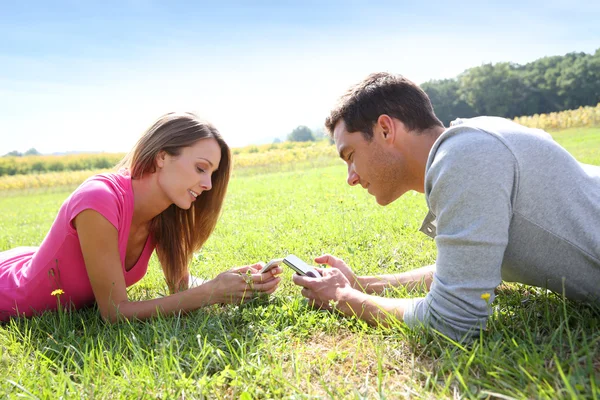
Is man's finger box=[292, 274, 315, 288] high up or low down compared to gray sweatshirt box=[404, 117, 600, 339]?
down

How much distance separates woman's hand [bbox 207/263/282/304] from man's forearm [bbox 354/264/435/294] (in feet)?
2.09

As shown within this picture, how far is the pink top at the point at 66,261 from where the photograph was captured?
2941mm

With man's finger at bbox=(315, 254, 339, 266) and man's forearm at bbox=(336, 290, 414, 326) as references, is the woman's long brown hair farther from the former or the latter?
man's forearm at bbox=(336, 290, 414, 326)

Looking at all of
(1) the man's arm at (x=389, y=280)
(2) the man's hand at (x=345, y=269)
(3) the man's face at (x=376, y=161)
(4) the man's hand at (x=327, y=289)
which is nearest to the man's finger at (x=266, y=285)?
(4) the man's hand at (x=327, y=289)

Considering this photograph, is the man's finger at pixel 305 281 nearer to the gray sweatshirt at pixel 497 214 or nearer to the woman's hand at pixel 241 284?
the woman's hand at pixel 241 284

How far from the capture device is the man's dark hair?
2725mm

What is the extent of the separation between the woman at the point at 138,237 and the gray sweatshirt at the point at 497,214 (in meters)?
1.49

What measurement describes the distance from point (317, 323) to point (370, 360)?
59 centimetres

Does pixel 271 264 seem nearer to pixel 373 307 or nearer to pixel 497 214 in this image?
pixel 373 307

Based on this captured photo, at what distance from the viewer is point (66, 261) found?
318cm

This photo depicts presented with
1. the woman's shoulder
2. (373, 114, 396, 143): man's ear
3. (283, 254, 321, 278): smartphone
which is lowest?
(283, 254, 321, 278): smartphone

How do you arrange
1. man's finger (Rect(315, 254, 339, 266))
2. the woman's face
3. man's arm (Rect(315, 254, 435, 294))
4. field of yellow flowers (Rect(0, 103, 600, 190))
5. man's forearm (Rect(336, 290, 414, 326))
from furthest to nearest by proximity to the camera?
field of yellow flowers (Rect(0, 103, 600, 190))
man's finger (Rect(315, 254, 339, 266))
the woman's face
man's arm (Rect(315, 254, 435, 294))
man's forearm (Rect(336, 290, 414, 326))

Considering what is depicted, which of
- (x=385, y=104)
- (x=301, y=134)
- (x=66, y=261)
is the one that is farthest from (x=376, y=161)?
(x=301, y=134)

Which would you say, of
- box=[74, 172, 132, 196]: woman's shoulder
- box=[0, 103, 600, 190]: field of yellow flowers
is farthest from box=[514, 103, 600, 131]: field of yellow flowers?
box=[74, 172, 132, 196]: woman's shoulder
